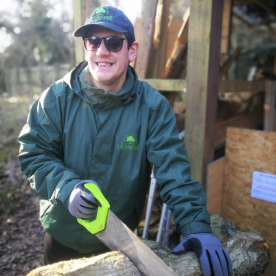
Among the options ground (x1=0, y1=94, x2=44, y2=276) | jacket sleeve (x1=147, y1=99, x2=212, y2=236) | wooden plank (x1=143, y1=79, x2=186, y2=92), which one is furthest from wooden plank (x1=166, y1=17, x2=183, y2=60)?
ground (x1=0, y1=94, x2=44, y2=276)

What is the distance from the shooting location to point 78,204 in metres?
1.65

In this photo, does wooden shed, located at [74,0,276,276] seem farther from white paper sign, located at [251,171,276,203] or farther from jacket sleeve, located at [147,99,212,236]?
jacket sleeve, located at [147,99,212,236]

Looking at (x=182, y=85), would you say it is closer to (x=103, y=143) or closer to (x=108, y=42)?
(x=108, y=42)

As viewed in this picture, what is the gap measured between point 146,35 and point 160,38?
0.20m

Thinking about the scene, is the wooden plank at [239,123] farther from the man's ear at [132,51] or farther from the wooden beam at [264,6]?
the wooden beam at [264,6]

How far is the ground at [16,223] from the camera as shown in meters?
3.26

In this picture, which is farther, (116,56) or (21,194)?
(21,194)

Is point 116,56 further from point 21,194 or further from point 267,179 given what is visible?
point 21,194

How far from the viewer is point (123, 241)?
1.67 metres

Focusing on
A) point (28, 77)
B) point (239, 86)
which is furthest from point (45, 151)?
point (28, 77)

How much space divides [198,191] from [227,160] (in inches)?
58.2

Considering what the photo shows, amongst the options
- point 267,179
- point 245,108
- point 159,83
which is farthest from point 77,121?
point 245,108

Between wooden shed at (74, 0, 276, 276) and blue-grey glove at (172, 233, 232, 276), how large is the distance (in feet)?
4.11

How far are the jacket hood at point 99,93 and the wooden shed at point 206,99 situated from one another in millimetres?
893
